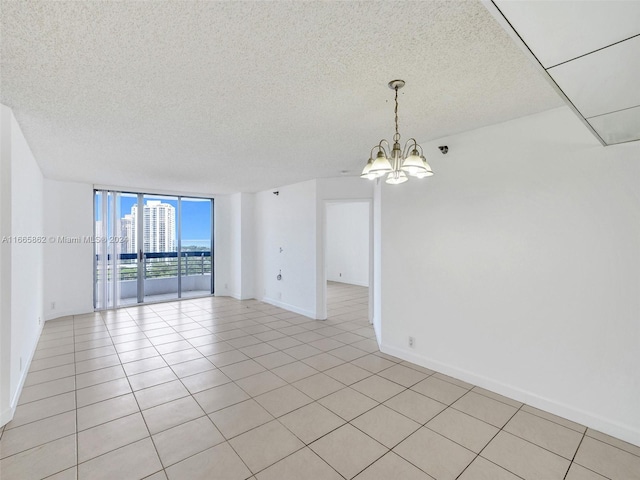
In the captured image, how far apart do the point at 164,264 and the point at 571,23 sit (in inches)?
315

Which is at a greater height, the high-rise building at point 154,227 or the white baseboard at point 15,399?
the high-rise building at point 154,227

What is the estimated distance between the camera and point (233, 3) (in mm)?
1358

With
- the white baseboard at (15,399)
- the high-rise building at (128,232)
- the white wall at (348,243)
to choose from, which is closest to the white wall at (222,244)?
the high-rise building at (128,232)

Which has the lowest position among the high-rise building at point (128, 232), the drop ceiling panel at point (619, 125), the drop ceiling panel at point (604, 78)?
the high-rise building at point (128, 232)

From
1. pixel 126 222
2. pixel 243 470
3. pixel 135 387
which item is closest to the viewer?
pixel 243 470

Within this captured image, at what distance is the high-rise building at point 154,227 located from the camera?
648 cm

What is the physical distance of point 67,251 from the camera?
5562 millimetres

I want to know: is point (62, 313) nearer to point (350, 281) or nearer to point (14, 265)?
point (14, 265)

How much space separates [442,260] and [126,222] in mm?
6335

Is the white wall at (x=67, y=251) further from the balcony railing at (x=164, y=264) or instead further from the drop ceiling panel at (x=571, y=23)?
the drop ceiling panel at (x=571, y=23)

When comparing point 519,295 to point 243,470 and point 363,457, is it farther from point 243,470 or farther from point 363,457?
point 243,470

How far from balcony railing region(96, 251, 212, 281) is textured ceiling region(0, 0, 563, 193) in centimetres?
364

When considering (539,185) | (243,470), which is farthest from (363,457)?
(539,185)

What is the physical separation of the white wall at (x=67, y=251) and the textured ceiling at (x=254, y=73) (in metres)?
2.49
